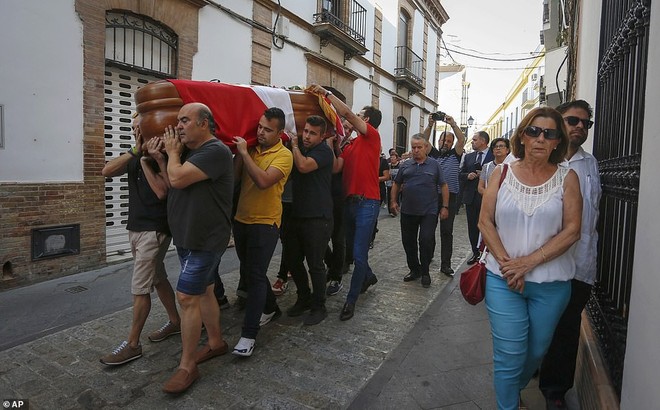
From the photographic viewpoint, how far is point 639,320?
169cm

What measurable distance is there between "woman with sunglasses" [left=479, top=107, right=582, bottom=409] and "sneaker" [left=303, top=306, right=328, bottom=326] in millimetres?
1850

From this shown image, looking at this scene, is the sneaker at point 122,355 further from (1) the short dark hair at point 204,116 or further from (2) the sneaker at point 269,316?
(1) the short dark hair at point 204,116

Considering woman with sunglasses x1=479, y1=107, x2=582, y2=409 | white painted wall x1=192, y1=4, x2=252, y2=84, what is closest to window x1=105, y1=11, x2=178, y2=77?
white painted wall x1=192, y1=4, x2=252, y2=84

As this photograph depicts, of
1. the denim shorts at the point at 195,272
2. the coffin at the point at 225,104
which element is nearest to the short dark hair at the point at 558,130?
the coffin at the point at 225,104

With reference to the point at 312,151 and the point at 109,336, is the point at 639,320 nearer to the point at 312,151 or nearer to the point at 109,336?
the point at 312,151

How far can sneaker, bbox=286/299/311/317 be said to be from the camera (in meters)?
3.96

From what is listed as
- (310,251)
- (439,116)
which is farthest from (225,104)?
(439,116)

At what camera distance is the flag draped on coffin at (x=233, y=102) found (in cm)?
294

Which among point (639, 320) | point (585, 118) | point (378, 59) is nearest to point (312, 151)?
point (585, 118)

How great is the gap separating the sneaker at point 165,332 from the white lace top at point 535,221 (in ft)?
8.32

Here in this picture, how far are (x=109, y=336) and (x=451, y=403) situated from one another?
268 centimetres

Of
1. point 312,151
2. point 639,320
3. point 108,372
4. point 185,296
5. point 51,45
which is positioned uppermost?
point 51,45

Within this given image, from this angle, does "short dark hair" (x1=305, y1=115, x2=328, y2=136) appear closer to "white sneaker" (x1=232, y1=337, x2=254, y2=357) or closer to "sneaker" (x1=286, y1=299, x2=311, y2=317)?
"sneaker" (x1=286, y1=299, x2=311, y2=317)

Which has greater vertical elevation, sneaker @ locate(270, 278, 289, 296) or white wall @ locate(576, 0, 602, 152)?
white wall @ locate(576, 0, 602, 152)
